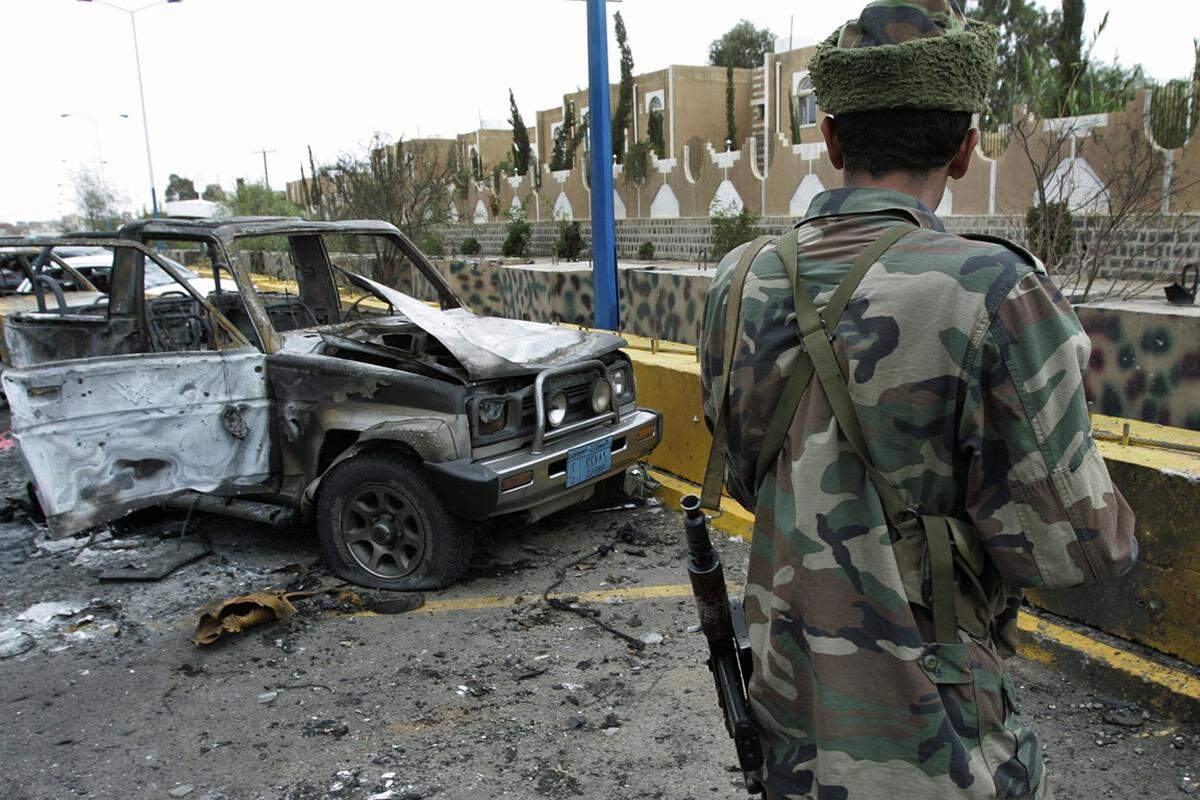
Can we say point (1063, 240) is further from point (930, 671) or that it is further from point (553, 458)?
point (930, 671)

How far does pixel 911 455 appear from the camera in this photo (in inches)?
49.6

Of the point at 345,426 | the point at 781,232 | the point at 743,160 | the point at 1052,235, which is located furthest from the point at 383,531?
the point at 743,160

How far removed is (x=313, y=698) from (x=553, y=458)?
1.53m

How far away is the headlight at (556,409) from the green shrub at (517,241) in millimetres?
26118

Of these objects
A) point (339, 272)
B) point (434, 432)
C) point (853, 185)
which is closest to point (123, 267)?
point (339, 272)

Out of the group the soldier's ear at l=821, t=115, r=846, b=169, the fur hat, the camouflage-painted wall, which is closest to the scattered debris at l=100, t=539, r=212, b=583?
the soldier's ear at l=821, t=115, r=846, b=169

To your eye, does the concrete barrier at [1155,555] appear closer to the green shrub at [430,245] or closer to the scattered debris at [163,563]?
the scattered debris at [163,563]

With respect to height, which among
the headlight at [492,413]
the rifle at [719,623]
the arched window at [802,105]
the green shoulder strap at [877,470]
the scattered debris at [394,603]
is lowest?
the scattered debris at [394,603]

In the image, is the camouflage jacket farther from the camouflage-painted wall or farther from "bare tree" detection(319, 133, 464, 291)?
"bare tree" detection(319, 133, 464, 291)

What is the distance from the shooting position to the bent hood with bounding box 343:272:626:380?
4.45 m

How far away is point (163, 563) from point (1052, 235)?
28.0 feet

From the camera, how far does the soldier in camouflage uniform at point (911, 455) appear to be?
3.98 feet

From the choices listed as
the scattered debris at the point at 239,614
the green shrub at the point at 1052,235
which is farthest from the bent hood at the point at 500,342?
the green shrub at the point at 1052,235

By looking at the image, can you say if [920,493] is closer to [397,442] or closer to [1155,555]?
[1155,555]
